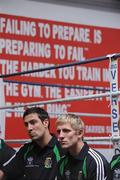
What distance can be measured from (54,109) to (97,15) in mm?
1600

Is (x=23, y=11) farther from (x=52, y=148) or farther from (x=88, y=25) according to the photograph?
(x=52, y=148)

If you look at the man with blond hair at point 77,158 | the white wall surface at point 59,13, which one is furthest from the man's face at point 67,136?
the white wall surface at point 59,13

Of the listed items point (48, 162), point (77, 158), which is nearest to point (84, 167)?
point (77, 158)

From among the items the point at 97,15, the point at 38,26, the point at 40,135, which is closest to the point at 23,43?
the point at 38,26

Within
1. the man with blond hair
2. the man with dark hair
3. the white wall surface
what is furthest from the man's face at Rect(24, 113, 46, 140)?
the white wall surface

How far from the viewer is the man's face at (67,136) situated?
3512 mm

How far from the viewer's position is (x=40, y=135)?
3963 mm

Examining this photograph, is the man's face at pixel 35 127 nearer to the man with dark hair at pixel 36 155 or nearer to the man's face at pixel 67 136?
the man with dark hair at pixel 36 155

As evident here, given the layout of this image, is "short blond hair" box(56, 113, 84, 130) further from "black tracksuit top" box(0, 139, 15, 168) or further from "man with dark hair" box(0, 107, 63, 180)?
"black tracksuit top" box(0, 139, 15, 168)

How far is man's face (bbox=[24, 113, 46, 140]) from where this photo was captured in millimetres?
3961

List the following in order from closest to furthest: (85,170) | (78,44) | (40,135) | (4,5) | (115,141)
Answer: (85,170) < (115,141) < (40,135) < (4,5) < (78,44)

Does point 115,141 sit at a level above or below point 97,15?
below

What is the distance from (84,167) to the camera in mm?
3396

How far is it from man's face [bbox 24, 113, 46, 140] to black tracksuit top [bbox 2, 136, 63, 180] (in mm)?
105
